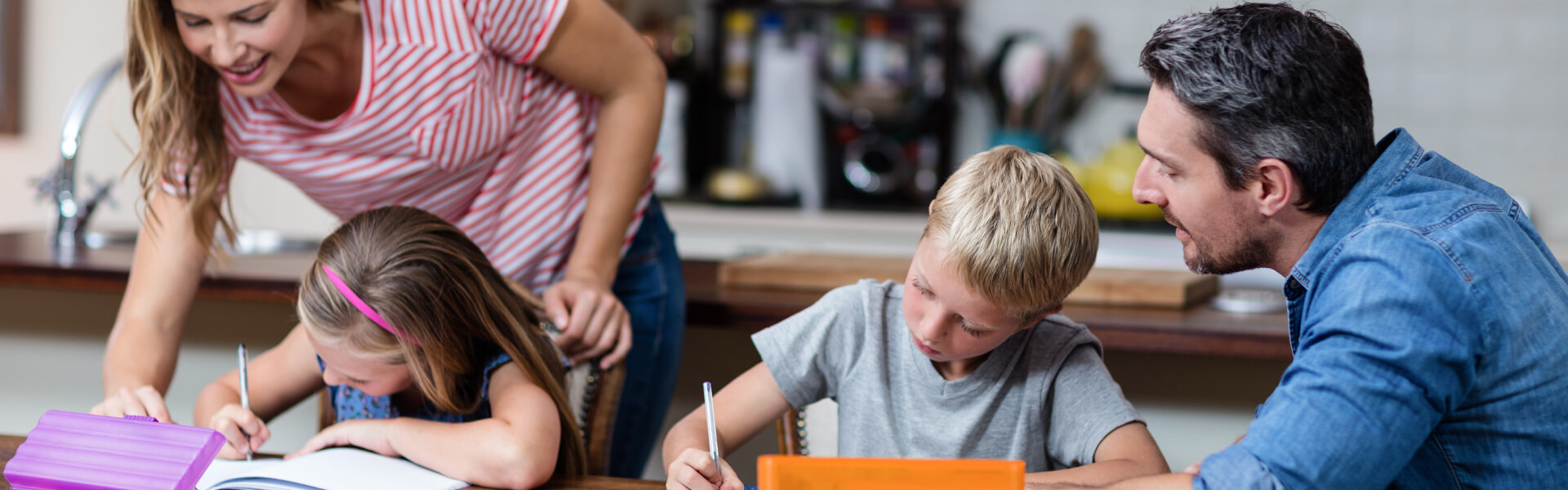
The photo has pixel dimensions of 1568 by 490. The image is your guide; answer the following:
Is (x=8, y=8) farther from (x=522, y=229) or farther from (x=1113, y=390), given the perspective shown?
(x=1113, y=390)

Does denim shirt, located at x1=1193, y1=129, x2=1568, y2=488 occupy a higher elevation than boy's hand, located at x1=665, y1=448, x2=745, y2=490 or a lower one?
higher

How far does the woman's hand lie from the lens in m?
1.26

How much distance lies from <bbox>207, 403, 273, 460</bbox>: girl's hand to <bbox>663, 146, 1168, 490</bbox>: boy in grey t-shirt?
0.41 m

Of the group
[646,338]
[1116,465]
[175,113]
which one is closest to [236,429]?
[175,113]

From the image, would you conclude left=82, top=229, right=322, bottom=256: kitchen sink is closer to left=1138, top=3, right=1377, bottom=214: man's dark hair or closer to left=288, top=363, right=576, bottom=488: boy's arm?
left=288, top=363, right=576, bottom=488: boy's arm

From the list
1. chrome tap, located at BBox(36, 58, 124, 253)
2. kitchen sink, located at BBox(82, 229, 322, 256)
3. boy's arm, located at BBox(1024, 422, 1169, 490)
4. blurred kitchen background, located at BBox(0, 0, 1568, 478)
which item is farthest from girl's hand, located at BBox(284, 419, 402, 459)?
blurred kitchen background, located at BBox(0, 0, 1568, 478)

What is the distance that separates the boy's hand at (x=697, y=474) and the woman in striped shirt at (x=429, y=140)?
0.35 metres

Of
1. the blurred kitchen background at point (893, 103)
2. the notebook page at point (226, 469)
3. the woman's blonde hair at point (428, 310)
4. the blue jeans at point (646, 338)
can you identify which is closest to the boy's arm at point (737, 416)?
the woman's blonde hair at point (428, 310)

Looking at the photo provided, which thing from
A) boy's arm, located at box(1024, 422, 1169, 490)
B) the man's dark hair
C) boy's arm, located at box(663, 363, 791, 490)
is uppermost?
the man's dark hair

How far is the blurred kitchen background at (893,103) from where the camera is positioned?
2.76 m

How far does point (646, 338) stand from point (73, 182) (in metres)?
1.15

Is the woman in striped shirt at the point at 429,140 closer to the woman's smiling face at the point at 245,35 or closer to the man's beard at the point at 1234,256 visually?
the woman's smiling face at the point at 245,35

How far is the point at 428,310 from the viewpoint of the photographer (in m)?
1.23

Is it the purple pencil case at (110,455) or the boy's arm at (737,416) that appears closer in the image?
the purple pencil case at (110,455)
